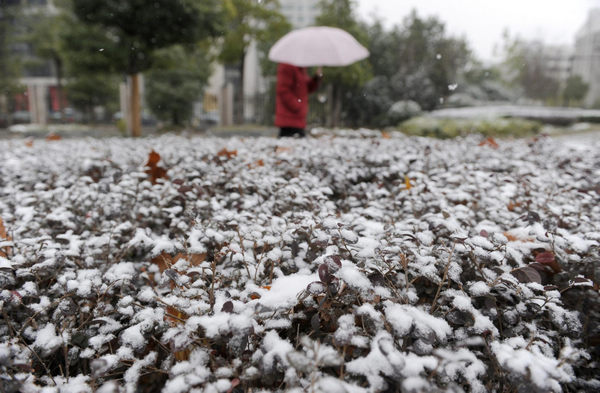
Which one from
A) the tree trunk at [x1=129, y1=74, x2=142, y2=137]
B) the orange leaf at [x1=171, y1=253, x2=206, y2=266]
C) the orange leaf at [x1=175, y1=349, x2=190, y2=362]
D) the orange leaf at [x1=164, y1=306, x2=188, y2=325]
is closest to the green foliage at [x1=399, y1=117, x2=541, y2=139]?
the tree trunk at [x1=129, y1=74, x2=142, y2=137]

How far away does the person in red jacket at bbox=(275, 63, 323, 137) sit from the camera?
247 inches

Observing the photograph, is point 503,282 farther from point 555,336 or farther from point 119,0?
point 119,0

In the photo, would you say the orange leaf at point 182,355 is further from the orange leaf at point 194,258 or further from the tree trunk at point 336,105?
the tree trunk at point 336,105

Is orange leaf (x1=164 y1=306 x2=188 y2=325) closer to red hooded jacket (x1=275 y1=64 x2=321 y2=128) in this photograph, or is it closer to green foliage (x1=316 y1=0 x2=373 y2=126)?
red hooded jacket (x1=275 y1=64 x2=321 y2=128)

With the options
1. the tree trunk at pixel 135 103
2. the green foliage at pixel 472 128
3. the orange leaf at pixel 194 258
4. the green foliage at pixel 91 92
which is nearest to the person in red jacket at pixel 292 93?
the green foliage at pixel 472 128

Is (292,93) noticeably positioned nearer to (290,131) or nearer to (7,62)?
(290,131)

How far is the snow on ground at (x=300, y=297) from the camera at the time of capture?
3.85ft

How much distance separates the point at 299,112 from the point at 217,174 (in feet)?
11.6

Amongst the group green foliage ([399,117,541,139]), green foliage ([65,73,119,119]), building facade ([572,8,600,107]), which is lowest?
green foliage ([399,117,541,139])

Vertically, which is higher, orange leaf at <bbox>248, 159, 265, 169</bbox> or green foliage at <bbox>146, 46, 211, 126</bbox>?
green foliage at <bbox>146, 46, 211, 126</bbox>

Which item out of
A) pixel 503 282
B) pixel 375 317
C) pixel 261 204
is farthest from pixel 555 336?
pixel 261 204

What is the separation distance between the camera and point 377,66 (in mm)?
18891

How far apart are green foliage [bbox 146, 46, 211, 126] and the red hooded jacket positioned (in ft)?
45.9

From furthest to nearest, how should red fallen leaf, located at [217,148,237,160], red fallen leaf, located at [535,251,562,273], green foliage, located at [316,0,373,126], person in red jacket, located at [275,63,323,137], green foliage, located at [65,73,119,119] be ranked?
1. green foliage, located at [65,73,119,119]
2. green foliage, located at [316,0,373,126]
3. person in red jacket, located at [275,63,323,137]
4. red fallen leaf, located at [217,148,237,160]
5. red fallen leaf, located at [535,251,562,273]
